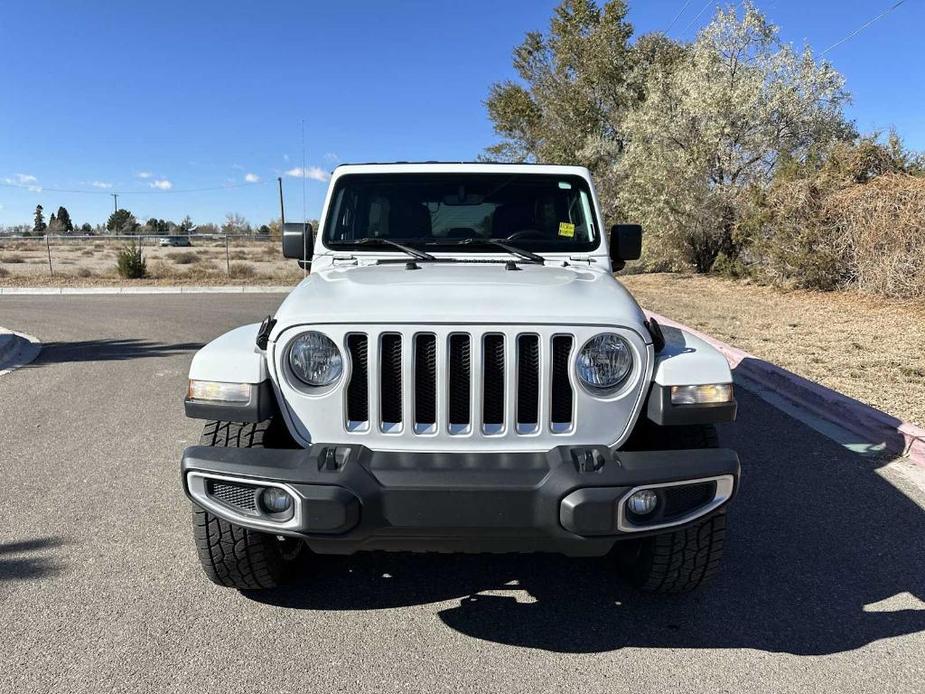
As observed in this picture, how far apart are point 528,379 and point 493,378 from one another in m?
0.13

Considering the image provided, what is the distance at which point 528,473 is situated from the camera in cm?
239

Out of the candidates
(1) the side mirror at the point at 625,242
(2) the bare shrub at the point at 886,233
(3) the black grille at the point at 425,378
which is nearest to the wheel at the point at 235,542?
(3) the black grille at the point at 425,378

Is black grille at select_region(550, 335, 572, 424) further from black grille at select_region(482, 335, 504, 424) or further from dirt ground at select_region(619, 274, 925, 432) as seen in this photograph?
dirt ground at select_region(619, 274, 925, 432)

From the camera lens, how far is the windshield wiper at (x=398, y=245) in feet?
12.1

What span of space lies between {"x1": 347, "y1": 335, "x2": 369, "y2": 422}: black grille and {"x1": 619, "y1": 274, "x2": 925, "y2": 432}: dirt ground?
483cm

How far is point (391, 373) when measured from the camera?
2.60 m

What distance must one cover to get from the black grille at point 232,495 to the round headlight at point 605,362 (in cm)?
125

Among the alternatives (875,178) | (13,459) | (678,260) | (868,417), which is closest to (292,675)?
(13,459)

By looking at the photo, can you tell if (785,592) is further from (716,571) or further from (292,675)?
(292,675)

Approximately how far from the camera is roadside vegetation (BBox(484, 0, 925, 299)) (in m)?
13.1

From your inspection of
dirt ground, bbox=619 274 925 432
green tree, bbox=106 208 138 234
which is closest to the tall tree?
dirt ground, bbox=619 274 925 432

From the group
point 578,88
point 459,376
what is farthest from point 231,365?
point 578,88

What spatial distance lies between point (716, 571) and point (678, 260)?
19.0 meters

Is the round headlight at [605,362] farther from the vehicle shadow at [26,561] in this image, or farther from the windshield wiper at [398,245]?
the vehicle shadow at [26,561]
